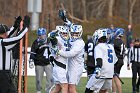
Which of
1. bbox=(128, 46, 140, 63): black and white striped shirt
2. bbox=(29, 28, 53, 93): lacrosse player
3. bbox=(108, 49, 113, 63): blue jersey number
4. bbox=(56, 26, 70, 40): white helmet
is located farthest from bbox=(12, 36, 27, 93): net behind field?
bbox=(128, 46, 140, 63): black and white striped shirt

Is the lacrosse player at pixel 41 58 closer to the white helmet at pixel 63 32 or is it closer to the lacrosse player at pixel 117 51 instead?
the lacrosse player at pixel 117 51

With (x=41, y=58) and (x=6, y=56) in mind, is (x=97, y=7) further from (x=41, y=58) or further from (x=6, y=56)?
(x=6, y=56)

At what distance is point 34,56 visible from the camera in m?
21.4

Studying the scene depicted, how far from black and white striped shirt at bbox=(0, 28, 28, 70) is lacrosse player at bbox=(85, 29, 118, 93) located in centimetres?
267

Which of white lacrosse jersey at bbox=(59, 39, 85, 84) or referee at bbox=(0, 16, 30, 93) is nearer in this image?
referee at bbox=(0, 16, 30, 93)

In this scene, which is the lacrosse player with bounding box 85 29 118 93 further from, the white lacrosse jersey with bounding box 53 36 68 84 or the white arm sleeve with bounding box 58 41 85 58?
the white lacrosse jersey with bounding box 53 36 68 84

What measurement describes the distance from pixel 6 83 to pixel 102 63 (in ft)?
10.1

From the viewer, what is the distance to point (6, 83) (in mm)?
14211

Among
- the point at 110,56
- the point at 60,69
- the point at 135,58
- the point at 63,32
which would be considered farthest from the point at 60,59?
the point at 135,58

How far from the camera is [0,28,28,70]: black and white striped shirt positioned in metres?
14.1

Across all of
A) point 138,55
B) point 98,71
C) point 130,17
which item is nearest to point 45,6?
point 130,17

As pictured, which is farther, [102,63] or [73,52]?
[73,52]

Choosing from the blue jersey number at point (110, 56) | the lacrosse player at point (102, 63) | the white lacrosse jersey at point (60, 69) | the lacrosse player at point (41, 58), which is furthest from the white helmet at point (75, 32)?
the lacrosse player at point (41, 58)

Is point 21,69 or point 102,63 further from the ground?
point 102,63
